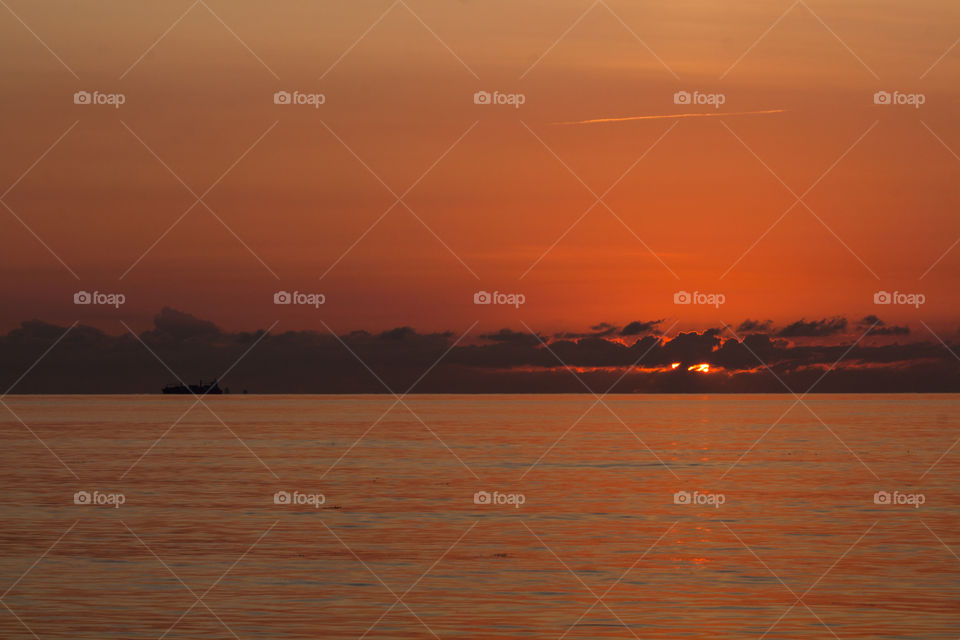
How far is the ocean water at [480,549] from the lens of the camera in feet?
98.3

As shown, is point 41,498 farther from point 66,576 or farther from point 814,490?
point 814,490

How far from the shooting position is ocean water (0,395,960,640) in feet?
98.3

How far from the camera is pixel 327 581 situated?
114 feet

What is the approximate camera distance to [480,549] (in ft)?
134

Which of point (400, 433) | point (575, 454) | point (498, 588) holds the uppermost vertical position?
point (400, 433)

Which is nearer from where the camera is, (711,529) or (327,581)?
(327,581)

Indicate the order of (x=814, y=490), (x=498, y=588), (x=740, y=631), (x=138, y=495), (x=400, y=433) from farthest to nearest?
(x=400, y=433)
(x=814, y=490)
(x=138, y=495)
(x=498, y=588)
(x=740, y=631)

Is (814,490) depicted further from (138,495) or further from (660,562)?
(138,495)

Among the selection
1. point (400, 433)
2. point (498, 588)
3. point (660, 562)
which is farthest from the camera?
point (400, 433)

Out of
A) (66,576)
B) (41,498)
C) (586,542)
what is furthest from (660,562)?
(41,498)

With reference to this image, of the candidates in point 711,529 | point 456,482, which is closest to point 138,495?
point 456,482

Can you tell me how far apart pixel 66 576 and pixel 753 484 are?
4138cm

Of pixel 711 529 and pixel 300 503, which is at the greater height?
pixel 300 503

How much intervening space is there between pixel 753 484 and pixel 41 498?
37518 mm
